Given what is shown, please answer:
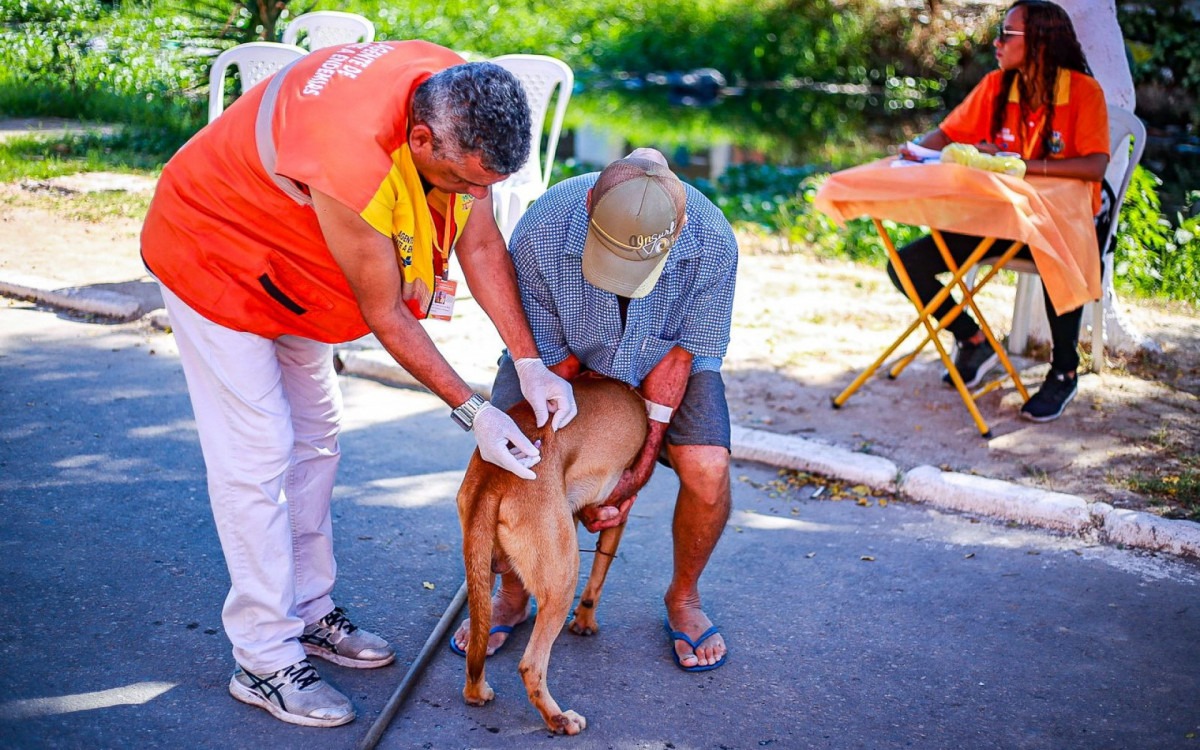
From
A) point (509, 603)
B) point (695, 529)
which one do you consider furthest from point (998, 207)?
point (509, 603)

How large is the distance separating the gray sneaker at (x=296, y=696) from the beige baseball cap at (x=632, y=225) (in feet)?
4.47

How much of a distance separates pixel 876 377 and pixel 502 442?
3411 mm

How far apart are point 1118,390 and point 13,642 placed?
16.6 feet

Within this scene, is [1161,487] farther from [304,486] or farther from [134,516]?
[134,516]

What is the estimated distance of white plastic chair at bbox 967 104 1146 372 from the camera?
5.55 m

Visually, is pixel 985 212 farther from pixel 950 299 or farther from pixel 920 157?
pixel 950 299

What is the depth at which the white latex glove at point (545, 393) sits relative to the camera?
125 inches

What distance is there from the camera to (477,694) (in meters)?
3.11

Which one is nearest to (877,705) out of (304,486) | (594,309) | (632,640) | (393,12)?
(632,640)

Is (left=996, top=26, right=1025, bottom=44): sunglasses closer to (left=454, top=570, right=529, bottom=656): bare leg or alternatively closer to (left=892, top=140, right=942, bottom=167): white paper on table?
(left=892, top=140, right=942, bottom=167): white paper on table

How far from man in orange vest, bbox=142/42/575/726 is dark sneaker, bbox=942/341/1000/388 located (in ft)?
10.0

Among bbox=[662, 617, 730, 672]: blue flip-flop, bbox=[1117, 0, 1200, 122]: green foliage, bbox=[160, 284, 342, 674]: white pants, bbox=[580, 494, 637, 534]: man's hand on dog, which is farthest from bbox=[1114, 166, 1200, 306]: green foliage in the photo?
bbox=[1117, 0, 1200, 122]: green foliage

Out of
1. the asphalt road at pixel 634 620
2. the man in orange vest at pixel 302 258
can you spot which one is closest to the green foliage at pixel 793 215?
the asphalt road at pixel 634 620

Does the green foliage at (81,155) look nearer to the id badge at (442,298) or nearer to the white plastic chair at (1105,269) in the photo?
the id badge at (442,298)
